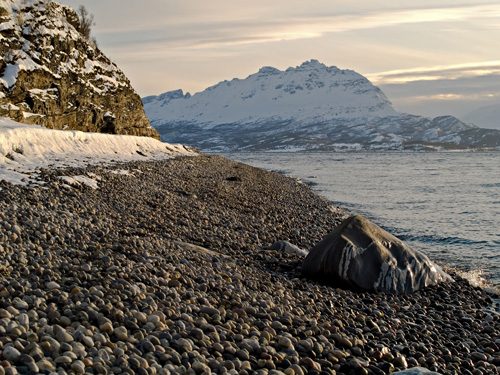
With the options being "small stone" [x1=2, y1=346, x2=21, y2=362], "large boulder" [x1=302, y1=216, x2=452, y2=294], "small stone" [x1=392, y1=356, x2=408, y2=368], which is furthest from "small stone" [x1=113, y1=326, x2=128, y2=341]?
"large boulder" [x1=302, y1=216, x2=452, y2=294]

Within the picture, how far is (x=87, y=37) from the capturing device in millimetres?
47000

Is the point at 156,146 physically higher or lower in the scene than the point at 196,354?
higher

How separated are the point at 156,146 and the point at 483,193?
29.1m

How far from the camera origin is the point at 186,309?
24.5ft

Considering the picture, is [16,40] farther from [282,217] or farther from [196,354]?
[196,354]

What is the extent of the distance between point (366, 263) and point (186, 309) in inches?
211

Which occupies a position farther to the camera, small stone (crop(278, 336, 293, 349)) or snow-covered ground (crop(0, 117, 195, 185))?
snow-covered ground (crop(0, 117, 195, 185))

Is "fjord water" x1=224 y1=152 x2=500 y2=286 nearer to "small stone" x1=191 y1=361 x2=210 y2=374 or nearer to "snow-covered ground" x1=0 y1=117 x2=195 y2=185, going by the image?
"small stone" x1=191 y1=361 x2=210 y2=374

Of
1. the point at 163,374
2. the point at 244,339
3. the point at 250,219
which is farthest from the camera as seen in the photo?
the point at 250,219

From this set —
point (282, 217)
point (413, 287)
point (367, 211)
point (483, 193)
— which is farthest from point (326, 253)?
point (483, 193)

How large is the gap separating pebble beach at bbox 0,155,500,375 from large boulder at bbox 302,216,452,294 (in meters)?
0.36

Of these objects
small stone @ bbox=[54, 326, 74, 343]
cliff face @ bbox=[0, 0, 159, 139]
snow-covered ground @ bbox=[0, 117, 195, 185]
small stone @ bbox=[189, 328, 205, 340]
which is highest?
cliff face @ bbox=[0, 0, 159, 139]

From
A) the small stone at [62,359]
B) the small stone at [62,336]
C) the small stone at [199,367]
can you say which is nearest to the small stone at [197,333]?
the small stone at [199,367]

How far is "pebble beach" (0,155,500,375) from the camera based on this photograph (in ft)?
19.2
